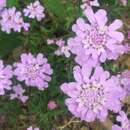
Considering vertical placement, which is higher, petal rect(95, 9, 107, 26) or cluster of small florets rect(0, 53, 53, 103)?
petal rect(95, 9, 107, 26)

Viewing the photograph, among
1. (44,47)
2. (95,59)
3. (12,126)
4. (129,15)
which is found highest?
(129,15)

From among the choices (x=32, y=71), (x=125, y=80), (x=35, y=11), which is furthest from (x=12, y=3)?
(x=125, y=80)

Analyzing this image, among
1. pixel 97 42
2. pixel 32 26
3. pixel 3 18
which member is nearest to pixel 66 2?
pixel 32 26

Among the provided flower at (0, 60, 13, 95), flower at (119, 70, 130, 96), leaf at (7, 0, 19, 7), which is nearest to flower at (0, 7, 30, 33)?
leaf at (7, 0, 19, 7)

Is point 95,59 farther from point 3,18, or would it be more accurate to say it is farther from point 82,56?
point 3,18

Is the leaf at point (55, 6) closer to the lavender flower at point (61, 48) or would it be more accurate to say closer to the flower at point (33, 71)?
the lavender flower at point (61, 48)

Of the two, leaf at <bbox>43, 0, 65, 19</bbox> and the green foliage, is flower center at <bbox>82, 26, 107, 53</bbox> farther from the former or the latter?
leaf at <bbox>43, 0, 65, 19</bbox>
